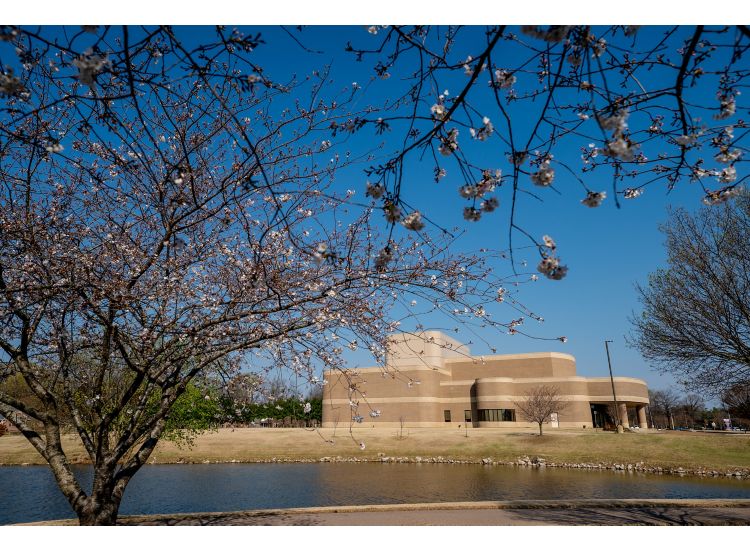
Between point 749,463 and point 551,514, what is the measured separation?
19.6m

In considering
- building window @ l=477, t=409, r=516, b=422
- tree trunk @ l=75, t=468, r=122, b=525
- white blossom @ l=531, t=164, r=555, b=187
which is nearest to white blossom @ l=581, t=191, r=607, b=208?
white blossom @ l=531, t=164, r=555, b=187

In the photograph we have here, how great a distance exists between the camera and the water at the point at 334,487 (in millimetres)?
15266

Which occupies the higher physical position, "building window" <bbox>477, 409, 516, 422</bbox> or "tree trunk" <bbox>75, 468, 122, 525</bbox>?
"building window" <bbox>477, 409, 516, 422</bbox>

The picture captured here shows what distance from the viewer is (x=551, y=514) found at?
8641mm

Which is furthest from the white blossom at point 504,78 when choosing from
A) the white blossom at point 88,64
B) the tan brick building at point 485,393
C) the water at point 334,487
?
the tan brick building at point 485,393

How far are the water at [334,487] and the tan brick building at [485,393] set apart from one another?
932 inches

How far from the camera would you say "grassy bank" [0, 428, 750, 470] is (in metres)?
25.3

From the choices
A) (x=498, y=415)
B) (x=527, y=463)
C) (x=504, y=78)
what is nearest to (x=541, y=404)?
(x=498, y=415)

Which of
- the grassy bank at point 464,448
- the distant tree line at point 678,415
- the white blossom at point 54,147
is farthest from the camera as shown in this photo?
the distant tree line at point 678,415

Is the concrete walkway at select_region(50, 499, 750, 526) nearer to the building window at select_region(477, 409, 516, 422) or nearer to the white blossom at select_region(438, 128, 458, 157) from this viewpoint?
the white blossom at select_region(438, 128, 458, 157)

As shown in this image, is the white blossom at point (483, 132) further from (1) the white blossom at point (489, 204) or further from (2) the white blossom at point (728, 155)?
(2) the white blossom at point (728, 155)

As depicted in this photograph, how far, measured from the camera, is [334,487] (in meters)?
18.2

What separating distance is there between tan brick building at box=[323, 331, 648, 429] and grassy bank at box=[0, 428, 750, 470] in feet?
33.9
